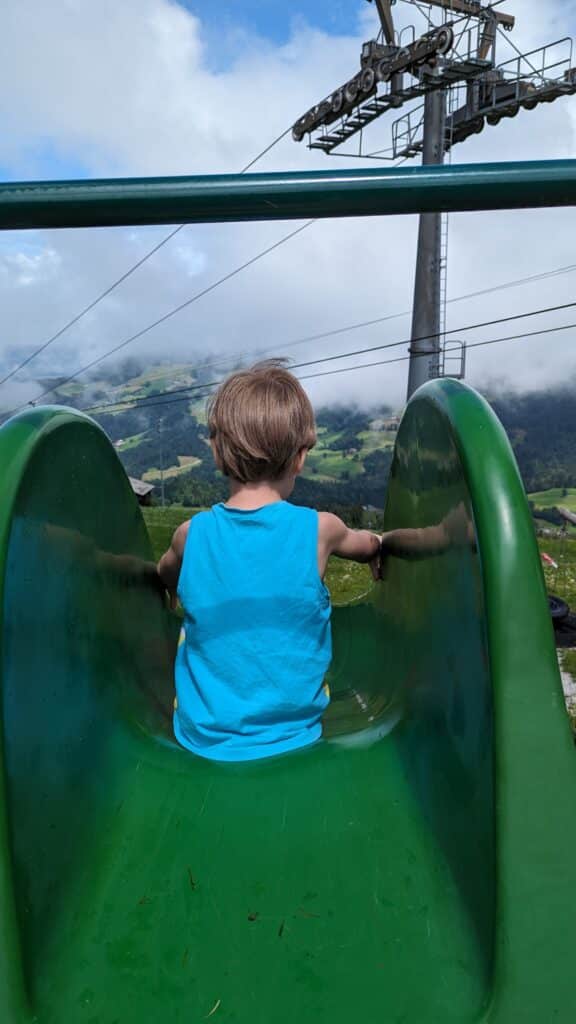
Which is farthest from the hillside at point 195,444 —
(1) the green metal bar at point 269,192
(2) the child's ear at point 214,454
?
(1) the green metal bar at point 269,192

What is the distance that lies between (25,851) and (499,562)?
1.94 feet

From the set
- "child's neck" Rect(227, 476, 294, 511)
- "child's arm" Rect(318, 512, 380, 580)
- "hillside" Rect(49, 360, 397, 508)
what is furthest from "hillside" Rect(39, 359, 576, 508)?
"child's neck" Rect(227, 476, 294, 511)

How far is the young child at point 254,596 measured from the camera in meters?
1.17

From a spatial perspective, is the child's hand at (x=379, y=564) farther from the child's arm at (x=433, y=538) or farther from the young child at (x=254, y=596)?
the young child at (x=254, y=596)

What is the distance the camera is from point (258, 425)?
122cm

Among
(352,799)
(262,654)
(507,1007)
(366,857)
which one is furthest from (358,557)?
(507,1007)

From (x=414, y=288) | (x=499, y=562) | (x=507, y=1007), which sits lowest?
(x=507, y=1007)

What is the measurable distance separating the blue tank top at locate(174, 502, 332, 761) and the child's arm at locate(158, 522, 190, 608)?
11cm

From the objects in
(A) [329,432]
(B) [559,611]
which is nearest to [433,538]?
(B) [559,611]

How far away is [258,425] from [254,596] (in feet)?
0.84

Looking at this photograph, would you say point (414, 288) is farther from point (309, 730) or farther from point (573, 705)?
point (309, 730)

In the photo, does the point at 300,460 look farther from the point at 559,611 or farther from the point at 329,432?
the point at 329,432

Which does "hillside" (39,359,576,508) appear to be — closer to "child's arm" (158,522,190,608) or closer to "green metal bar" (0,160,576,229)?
"child's arm" (158,522,190,608)

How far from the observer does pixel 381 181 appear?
1.14 metres
